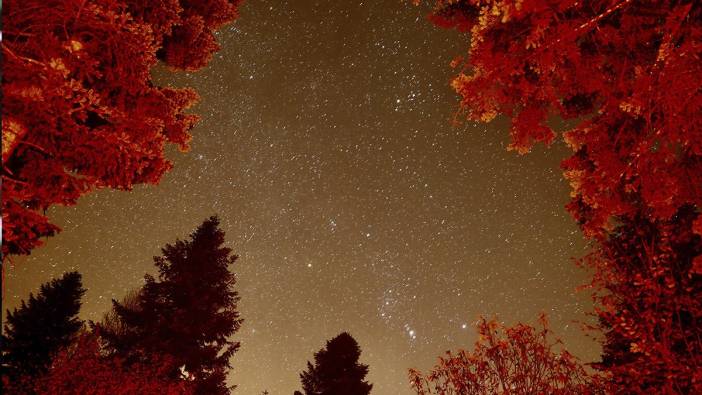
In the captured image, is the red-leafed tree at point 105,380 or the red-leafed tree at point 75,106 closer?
the red-leafed tree at point 75,106

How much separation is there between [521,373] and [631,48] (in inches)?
350

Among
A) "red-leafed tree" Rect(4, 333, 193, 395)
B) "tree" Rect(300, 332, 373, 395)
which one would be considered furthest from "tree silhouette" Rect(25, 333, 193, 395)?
"tree" Rect(300, 332, 373, 395)

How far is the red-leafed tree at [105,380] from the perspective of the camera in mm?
14864

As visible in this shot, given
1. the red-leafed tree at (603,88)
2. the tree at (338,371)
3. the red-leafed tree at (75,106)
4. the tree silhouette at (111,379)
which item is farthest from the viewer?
the tree at (338,371)

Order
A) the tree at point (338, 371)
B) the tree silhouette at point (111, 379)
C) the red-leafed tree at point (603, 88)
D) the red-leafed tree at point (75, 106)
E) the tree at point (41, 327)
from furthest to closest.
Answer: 1. the tree at point (338, 371)
2. the tree at point (41, 327)
3. the tree silhouette at point (111, 379)
4. the red-leafed tree at point (603, 88)
5. the red-leafed tree at point (75, 106)

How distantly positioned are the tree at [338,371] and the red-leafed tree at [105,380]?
23.4 ft

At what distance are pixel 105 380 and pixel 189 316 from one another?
3.54m

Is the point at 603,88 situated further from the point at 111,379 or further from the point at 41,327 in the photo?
the point at 41,327

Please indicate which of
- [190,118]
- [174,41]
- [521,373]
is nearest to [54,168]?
[190,118]

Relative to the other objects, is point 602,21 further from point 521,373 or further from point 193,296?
point 193,296

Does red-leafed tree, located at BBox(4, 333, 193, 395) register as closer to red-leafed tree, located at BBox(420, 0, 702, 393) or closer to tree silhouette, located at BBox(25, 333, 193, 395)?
tree silhouette, located at BBox(25, 333, 193, 395)

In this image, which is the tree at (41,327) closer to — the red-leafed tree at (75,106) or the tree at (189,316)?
the tree at (189,316)

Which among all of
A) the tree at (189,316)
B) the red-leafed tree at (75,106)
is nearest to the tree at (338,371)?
the tree at (189,316)

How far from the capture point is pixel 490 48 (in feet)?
19.3
